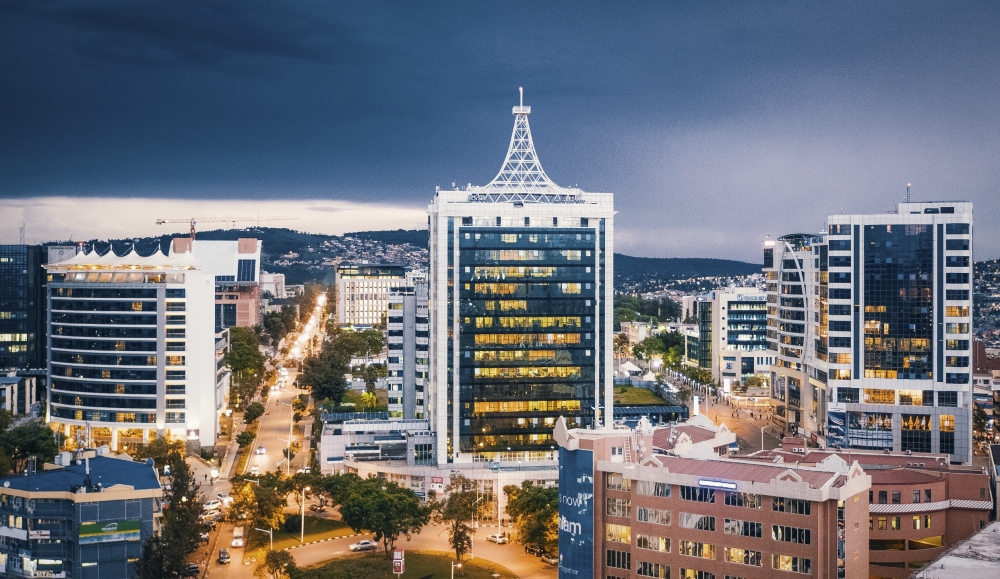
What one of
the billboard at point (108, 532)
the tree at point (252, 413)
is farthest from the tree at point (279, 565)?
the tree at point (252, 413)

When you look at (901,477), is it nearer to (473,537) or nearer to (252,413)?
(473,537)

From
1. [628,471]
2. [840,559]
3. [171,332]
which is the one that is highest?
[171,332]

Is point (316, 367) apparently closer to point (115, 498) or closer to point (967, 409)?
point (115, 498)

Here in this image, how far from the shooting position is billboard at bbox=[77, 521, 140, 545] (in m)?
50.6

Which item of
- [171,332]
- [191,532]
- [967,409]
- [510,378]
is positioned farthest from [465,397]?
[967,409]

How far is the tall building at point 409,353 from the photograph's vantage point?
89000 millimetres

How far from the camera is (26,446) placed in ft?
254

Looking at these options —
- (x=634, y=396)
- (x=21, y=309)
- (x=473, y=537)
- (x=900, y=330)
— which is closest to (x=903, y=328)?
(x=900, y=330)

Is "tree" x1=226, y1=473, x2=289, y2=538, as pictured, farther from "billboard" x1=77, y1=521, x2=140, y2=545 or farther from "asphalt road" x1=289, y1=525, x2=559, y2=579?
"billboard" x1=77, y1=521, x2=140, y2=545

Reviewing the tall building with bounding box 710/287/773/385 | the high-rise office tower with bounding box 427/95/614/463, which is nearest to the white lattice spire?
the high-rise office tower with bounding box 427/95/614/463

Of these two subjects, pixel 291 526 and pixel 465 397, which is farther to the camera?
pixel 465 397

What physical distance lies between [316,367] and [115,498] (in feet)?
213

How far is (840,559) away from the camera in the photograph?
43031 mm

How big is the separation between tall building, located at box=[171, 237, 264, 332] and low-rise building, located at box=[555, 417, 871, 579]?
125136 mm
